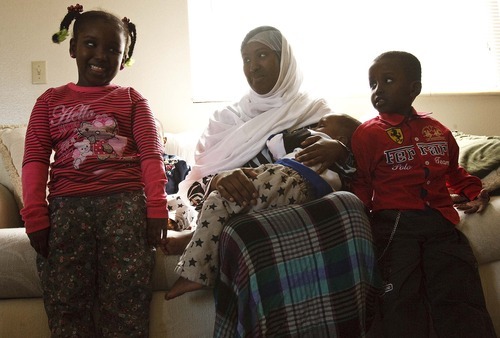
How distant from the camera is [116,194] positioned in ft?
4.14

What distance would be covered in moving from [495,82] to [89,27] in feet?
7.95

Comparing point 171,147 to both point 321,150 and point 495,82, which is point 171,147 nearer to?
point 321,150

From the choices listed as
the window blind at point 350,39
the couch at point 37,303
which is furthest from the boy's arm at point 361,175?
the window blind at point 350,39

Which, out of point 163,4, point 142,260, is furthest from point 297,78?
point 163,4

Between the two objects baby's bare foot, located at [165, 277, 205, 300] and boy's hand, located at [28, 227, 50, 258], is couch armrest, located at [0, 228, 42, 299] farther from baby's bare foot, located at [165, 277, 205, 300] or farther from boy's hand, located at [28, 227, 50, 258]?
baby's bare foot, located at [165, 277, 205, 300]

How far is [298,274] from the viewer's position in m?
1.13

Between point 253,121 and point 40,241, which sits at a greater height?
point 253,121

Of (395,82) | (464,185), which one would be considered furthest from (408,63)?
(464,185)

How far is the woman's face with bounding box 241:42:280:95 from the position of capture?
1657mm

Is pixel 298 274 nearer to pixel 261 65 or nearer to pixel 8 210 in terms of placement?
pixel 261 65

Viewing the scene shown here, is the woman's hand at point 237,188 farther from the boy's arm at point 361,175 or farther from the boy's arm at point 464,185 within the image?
the boy's arm at point 464,185

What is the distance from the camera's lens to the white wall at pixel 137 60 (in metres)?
2.36

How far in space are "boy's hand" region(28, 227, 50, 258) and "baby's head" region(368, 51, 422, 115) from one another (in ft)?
3.57

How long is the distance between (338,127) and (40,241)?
3.25ft
